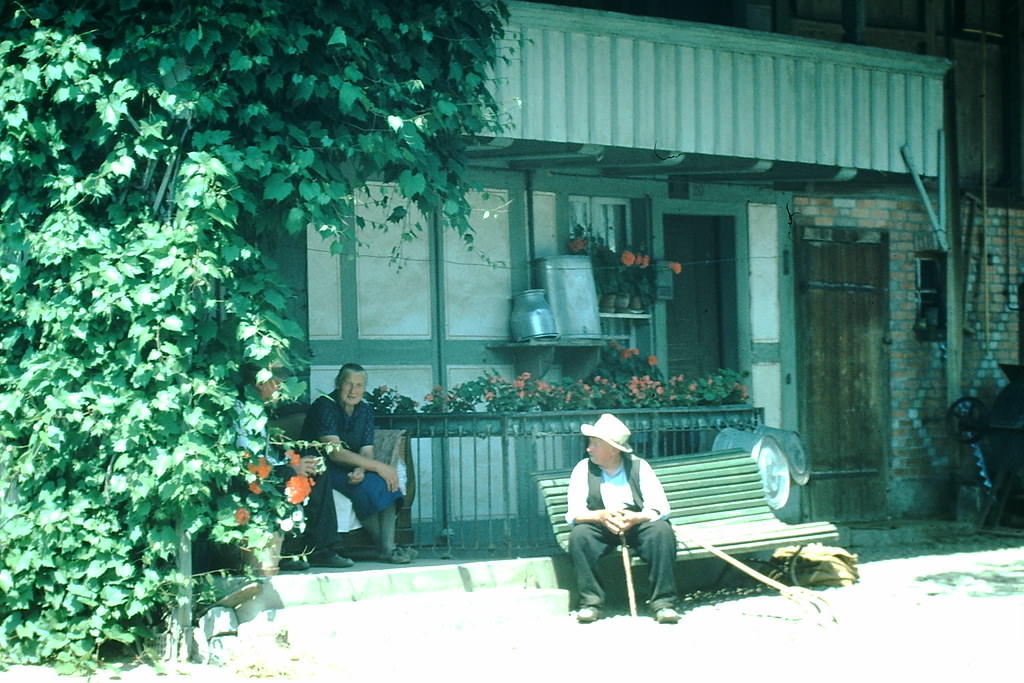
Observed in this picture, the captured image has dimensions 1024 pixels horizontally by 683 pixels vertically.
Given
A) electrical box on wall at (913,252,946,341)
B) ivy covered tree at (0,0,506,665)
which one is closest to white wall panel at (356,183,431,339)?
ivy covered tree at (0,0,506,665)

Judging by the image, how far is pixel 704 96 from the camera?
400 inches

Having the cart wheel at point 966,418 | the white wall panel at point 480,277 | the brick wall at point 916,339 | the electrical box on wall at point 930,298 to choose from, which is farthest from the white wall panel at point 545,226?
the cart wheel at point 966,418

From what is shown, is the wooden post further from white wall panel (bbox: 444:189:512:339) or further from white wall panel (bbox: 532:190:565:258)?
white wall panel (bbox: 532:190:565:258)

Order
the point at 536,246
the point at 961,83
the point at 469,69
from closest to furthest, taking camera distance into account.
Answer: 1. the point at 469,69
2. the point at 536,246
3. the point at 961,83

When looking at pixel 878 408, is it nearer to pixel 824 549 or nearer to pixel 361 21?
pixel 824 549

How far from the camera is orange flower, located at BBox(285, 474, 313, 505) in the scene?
7570 millimetres

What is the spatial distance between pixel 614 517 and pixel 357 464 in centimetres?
157

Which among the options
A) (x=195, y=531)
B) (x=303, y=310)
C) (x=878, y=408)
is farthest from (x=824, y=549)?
(x=195, y=531)

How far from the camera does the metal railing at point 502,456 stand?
8961 millimetres

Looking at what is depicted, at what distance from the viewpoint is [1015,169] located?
1358 cm

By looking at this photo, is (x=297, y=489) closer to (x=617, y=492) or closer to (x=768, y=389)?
(x=617, y=492)

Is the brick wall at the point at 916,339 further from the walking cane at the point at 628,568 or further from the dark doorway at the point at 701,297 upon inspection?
the walking cane at the point at 628,568

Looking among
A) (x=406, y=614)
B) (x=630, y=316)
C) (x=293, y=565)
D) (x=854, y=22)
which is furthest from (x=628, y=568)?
(x=854, y=22)

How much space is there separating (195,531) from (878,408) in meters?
7.31
